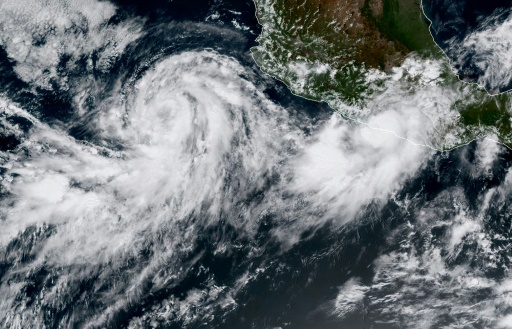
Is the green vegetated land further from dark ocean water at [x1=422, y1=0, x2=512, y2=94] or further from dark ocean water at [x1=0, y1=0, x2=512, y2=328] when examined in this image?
dark ocean water at [x1=0, y1=0, x2=512, y2=328]

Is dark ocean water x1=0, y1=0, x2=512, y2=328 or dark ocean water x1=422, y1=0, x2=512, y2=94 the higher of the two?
dark ocean water x1=422, y1=0, x2=512, y2=94

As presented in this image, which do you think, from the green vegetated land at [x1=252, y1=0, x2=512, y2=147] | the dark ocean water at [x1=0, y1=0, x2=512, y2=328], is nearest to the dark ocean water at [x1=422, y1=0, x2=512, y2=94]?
the dark ocean water at [x1=0, y1=0, x2=512, y2=328]

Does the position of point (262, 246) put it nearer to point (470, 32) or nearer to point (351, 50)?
point (351, 50)

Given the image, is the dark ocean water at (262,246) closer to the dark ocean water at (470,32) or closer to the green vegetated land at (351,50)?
the dark ocean water at (470,32)

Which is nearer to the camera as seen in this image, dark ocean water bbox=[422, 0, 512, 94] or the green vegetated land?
dark ocean water bbox=[422, 0, 512, 94]

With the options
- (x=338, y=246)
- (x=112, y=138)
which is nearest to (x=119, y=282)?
(x=112, y=138)

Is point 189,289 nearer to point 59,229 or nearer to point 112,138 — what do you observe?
point 59,229
